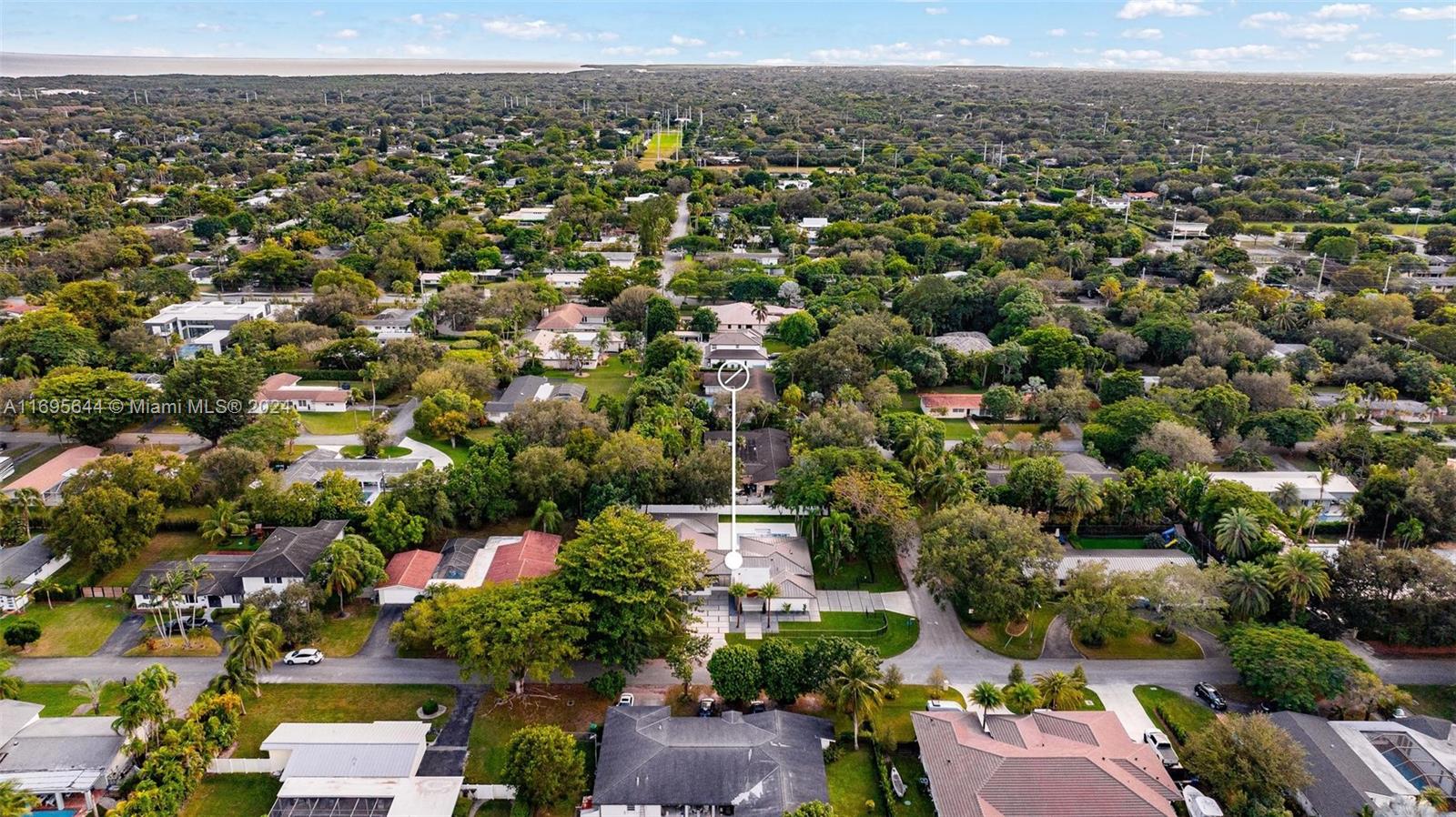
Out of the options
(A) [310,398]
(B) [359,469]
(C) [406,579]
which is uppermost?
(A) [310,398]

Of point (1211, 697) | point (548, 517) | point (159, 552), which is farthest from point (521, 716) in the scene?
point (1211, 697)

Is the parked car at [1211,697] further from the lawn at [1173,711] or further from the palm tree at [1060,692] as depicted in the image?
the palm tree at [1060,692]

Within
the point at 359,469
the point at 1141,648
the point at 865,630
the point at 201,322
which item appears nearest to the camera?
the point at 1141,648

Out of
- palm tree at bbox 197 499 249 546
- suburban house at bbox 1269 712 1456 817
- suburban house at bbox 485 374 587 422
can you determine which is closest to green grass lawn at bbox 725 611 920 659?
suburban house at bbox 1269 712 1456 817

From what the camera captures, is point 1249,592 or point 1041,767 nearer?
point 1041,767

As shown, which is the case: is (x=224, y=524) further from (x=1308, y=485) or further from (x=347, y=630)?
(x=1308, y=485)

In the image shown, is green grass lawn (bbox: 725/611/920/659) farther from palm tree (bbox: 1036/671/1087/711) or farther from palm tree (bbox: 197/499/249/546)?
palm tree (bbox: 197/499/249/546)

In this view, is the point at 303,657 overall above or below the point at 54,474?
below
